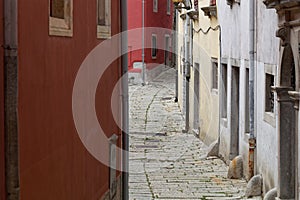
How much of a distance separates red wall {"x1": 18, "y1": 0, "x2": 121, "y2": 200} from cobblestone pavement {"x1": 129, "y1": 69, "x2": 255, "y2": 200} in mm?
3905

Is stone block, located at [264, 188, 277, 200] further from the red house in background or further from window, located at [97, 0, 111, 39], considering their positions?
the red house in background

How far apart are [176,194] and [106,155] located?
9.16 ft

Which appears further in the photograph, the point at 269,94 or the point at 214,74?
the point at 214,74

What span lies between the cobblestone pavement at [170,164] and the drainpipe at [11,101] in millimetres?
7608

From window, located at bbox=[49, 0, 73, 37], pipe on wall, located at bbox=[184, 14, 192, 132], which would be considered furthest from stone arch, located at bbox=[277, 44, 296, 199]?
pipe on wall, located at bbox=[184, 14, 192, 132]

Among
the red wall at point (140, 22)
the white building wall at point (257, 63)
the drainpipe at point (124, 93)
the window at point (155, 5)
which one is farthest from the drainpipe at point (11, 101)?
the window at point (155, 5)

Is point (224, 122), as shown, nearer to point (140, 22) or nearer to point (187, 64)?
point (187, 64)

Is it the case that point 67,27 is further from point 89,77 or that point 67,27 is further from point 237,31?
point 237,31

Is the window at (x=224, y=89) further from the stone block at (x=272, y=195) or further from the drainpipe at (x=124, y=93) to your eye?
the stone block at (x=272, y=195)

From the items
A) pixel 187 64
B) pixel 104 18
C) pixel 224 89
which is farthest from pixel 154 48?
pixel 104 18

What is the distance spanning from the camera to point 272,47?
41.2 ft

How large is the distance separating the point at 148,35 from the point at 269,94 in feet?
98.3

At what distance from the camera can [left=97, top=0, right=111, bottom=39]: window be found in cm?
1130

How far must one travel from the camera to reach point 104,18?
11656mm
